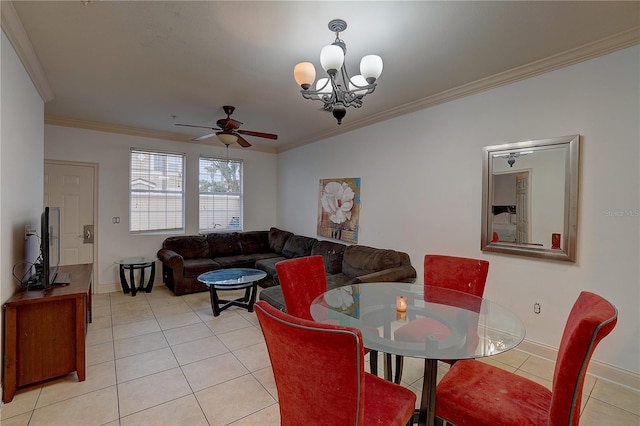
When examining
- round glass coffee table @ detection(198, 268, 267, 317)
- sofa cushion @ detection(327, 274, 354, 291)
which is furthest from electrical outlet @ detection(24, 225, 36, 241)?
sofa cushion @ detection(327, 274, 354, 291)

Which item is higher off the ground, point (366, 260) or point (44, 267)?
point (44, 267)

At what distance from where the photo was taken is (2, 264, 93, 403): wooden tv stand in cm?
209

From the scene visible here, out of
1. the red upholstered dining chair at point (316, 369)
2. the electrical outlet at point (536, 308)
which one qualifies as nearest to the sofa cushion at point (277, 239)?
the electrical outlet at point (536, 308)

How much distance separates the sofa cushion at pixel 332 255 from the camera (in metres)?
4.31

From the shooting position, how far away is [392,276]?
331 centimetres

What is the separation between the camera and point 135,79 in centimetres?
303

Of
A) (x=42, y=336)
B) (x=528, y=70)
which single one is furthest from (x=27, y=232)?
(x=528, y=70)

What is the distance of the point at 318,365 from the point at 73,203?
5188 millimetres

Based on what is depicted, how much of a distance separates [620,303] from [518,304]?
2.32 feet

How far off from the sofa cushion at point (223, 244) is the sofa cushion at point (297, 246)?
945 mm

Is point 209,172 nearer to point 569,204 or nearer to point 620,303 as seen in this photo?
point 569,204

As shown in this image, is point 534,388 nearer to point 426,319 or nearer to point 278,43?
point 426,319

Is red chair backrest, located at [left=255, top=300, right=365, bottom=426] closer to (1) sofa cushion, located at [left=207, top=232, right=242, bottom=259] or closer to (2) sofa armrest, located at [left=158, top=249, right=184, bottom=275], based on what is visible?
(2) sofa armrest, located at [left=158, top=249, right=184, bottom=275]

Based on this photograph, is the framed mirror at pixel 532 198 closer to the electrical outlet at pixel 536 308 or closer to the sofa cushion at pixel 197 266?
the electrical outlet at pixel 536 308
